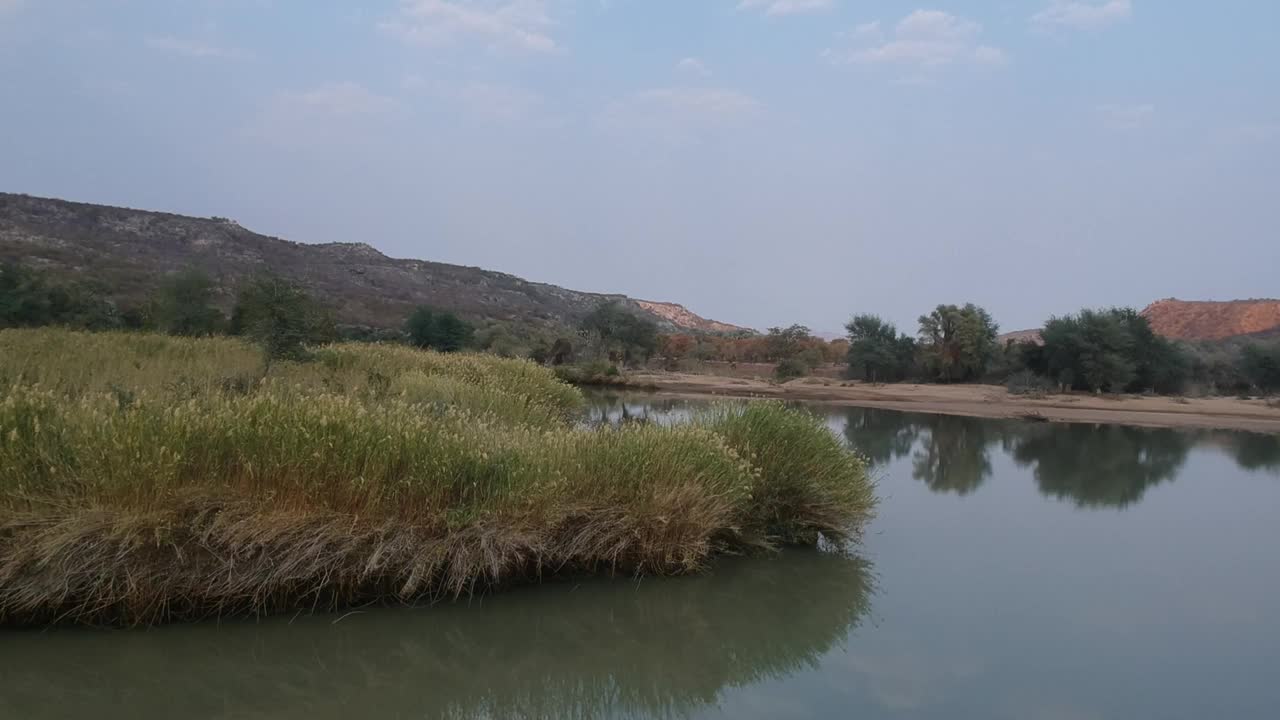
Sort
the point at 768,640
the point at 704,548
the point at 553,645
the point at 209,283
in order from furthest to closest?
the point at 209,283 < the point at 704,548 < the point at 768,640 < the point at 553,645

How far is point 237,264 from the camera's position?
Answer: 77312 millimetres

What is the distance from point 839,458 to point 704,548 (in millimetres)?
2449

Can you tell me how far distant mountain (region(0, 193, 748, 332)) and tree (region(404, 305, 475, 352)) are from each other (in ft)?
49.6

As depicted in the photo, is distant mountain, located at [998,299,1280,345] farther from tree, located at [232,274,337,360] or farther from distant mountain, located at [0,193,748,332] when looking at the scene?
tree, located at [232,274,337,360]

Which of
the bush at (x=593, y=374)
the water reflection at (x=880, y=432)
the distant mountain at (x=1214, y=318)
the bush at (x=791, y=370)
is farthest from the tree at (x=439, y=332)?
the distant mountain at (x=1214, y=318)

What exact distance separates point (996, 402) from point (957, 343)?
961 centimetres

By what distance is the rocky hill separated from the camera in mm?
87569

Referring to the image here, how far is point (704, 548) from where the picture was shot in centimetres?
868

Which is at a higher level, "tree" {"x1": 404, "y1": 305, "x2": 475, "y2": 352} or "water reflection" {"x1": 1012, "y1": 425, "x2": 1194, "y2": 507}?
"tree" {"x1": 404, "y1": 305, "x2": 475, "y2": 352}

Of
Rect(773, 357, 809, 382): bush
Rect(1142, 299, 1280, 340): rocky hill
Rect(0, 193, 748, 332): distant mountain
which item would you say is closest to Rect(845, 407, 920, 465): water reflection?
Rect(773, 357, 809, 382): bush

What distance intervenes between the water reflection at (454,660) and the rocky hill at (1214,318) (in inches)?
3601

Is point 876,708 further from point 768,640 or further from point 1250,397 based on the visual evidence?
point 1250,397

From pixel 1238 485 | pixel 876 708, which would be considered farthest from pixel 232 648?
pixel 1238 485

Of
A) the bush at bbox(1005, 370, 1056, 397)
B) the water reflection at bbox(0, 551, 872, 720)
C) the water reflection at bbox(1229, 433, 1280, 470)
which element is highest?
the bush at bbox(1005, 370, 1056, 397)
